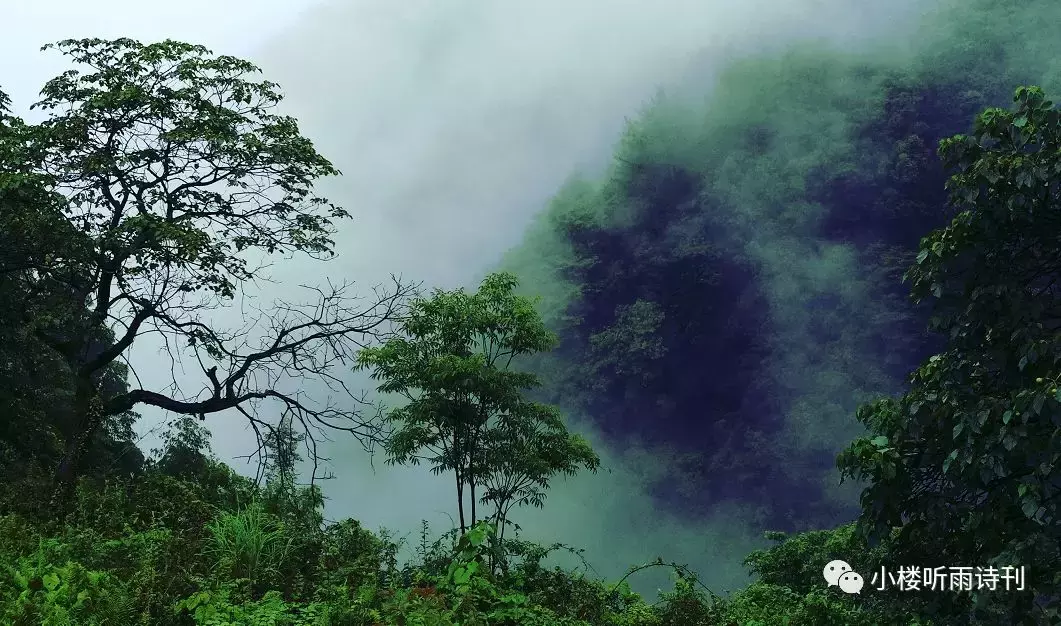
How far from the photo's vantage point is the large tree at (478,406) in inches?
445

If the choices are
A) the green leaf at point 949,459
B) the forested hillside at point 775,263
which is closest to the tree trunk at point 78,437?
the green leaf at point 949,459

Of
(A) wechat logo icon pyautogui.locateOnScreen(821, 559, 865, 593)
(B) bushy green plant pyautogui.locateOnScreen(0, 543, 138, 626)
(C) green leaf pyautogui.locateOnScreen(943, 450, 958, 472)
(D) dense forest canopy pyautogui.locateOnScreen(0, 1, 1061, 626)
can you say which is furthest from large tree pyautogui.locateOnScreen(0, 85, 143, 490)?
(C) green leaf pyautogui.locateOnScreen(943, 450, 958, 472)

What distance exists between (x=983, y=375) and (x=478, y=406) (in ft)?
20.6

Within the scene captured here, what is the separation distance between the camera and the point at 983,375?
6.65 m

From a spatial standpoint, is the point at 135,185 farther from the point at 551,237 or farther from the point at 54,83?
the point at 551,237

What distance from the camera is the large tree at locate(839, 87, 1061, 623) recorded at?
239 inches

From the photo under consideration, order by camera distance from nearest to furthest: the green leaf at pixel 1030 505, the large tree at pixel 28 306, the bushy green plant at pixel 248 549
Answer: the green leaf at pixel 1030 505, the bushy green plant at pixel 248 549, the large tree at pixel 28 306

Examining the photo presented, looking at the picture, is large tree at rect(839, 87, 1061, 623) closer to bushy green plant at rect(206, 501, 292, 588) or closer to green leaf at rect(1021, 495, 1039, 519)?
green leaf at rect(1021, 495, 1039, 519)

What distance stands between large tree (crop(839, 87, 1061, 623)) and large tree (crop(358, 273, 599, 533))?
5114 mm

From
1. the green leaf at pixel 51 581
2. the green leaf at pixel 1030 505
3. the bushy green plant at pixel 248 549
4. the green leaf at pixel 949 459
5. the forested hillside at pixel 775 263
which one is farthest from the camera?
the forested hillside at pixel 775 263

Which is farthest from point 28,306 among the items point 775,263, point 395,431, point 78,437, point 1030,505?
point 775,263

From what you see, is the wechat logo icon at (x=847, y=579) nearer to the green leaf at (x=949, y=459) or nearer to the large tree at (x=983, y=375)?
the large tree at (x=983, y=375)

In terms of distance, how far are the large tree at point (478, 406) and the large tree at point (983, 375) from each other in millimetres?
5114

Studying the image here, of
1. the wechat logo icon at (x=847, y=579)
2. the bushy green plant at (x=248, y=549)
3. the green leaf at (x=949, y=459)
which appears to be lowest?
the bushy green plant at (x=248, y=549)
